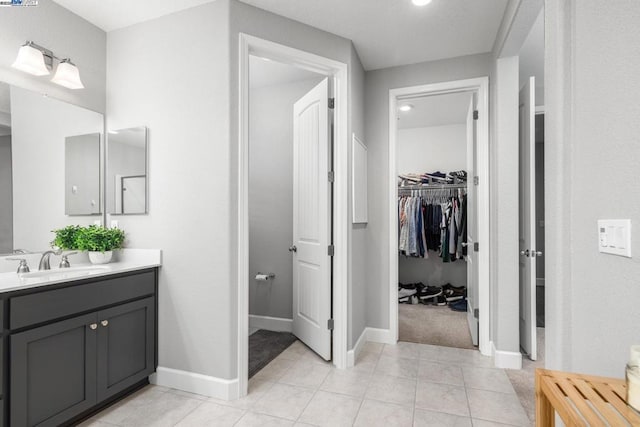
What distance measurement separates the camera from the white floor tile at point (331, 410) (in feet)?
6.29

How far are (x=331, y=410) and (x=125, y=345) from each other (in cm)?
136

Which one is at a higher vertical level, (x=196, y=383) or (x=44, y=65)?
(x=44, y=65)

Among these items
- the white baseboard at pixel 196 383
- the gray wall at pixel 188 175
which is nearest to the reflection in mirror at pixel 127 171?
the gray wall at pixel 188 175

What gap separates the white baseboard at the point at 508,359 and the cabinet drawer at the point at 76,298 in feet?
8.76

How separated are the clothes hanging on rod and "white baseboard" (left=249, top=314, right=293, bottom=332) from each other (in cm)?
208

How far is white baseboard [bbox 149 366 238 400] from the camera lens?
7.07 ft

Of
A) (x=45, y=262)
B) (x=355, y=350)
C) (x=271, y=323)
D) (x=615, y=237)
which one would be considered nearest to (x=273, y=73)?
(x=45, y=262)

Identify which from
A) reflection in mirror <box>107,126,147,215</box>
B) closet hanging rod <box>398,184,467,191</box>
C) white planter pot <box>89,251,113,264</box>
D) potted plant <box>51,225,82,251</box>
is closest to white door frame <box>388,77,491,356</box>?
closet hanging rod <box>398,184,467,191</box>

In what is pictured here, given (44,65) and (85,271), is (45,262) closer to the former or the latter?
(85,271)

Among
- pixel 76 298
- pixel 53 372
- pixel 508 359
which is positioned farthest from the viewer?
pixel 508 359

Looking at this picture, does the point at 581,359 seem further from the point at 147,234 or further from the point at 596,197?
the point at 147,234

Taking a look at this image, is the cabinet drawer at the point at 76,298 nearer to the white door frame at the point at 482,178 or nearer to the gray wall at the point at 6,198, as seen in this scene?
the gray wall at the point at 6,198

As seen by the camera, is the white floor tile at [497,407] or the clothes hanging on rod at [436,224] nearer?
the white floor tile at [497,407]

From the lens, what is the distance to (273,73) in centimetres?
332
